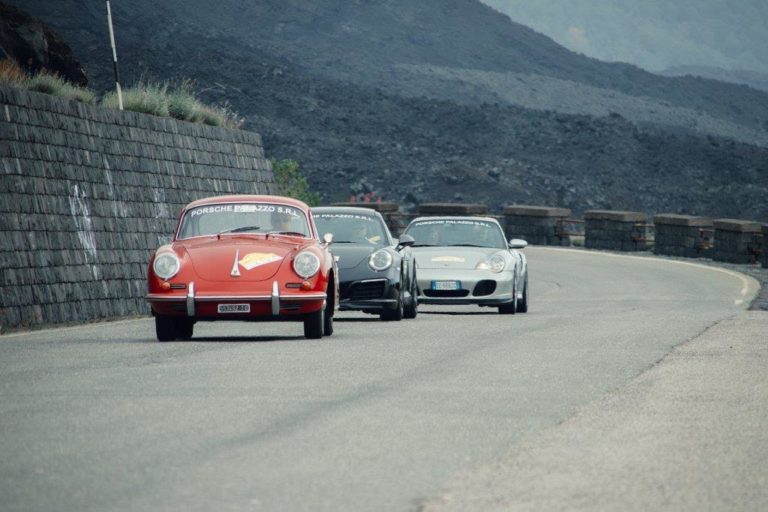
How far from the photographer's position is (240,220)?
16688mm

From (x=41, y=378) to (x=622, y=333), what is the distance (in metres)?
7.55

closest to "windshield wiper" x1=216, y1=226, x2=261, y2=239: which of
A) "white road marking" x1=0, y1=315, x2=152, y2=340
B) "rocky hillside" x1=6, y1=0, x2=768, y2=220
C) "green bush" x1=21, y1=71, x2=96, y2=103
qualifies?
"white road marking" x1=0, y1=315, x2=152, y2=340

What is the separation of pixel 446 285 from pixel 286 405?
11738 millimetres

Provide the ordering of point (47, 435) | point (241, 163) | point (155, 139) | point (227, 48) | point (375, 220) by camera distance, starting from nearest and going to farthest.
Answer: point (47, 435) < point (375, 220) < point (155, 139) < point (241, 163) < point (227, 48)

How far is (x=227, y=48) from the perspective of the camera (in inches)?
4719

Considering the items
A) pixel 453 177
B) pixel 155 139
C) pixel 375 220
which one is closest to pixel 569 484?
pixel 375 220

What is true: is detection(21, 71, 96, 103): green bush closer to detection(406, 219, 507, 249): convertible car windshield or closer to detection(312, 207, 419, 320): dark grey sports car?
detection(406, 219, 507, 249): convertible car windshield

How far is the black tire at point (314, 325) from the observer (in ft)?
50.9

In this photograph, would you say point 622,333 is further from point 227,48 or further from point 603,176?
point 227,48

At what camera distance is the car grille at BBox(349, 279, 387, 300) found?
18.8 meters

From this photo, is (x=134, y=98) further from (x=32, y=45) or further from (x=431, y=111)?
(x=431, y=111)

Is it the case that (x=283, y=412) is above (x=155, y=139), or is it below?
below

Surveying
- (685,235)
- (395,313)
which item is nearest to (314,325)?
(395,313)

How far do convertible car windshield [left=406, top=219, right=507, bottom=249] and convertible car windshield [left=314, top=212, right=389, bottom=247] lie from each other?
251 cm
